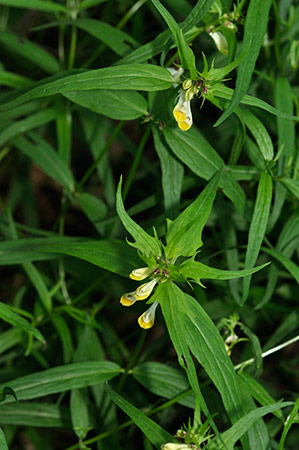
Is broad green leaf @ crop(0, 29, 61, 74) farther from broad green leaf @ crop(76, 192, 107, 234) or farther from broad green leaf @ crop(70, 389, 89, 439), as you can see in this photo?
broad green leaf @ crop(70, 389, 89, 439)

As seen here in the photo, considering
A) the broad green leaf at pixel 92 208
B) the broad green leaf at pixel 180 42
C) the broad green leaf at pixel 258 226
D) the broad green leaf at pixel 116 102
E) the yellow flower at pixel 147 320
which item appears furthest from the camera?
the broad green leaf at pixel 92 208

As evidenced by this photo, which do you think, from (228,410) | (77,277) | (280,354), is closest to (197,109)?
(77,277)

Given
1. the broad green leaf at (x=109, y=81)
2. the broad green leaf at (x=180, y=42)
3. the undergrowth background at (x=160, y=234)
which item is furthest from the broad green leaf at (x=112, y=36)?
the broad green leaf at (x=180, y=42)

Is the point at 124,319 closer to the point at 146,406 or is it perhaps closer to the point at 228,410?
the point at 146,406

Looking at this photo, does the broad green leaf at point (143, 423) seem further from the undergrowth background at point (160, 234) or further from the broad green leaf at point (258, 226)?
the broad green leaf at point (258, 226)

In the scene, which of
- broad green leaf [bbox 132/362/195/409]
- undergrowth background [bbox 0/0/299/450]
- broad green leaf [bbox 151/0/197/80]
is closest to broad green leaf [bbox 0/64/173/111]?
undergrowth background [bbox 0/0/299/450]

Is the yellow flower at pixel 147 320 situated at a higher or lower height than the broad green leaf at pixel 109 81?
lower

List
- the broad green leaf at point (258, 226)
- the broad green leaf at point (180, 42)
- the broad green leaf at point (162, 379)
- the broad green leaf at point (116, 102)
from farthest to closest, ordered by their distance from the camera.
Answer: the broad green leaf at point (162, 379), the broad green leaf at point (116, 102), the broad green leaf at point (258, 226), the broad green leaf at point (180, 42)
